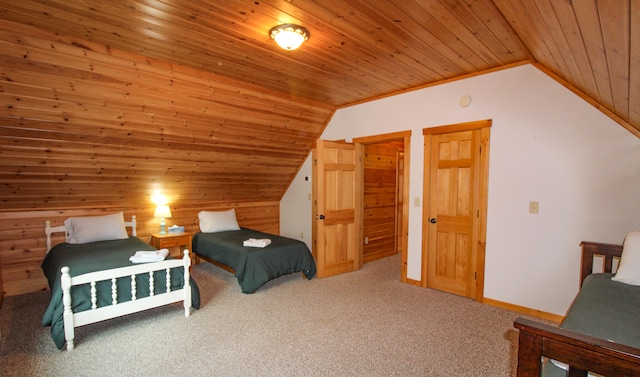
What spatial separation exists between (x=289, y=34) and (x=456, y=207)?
8.58 feet

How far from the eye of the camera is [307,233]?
5641 millimetres

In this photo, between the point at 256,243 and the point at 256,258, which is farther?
the point at 256,243

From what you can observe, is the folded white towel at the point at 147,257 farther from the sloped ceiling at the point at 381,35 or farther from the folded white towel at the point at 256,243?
the sloped ceiling at the point at 381,35

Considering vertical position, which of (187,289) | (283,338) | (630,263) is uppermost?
(630,263)

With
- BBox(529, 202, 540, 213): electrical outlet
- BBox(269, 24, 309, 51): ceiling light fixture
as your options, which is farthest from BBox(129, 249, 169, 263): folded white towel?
BBox(529, 202, 540, 213): electrical outlet

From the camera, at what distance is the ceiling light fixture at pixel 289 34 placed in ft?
7.68

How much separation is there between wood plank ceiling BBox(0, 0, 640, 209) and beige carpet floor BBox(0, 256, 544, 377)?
193 centimetres

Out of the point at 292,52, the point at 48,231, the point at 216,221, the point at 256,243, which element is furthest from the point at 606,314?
the point at 48,231

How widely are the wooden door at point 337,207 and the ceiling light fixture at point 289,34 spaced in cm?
187

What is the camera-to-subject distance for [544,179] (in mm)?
3072

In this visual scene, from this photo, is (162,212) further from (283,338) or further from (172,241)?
(283,338)

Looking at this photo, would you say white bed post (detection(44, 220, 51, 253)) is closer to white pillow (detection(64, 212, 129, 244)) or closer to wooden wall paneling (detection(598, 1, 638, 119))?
white pillow (detection(64, 212, 129, 244))

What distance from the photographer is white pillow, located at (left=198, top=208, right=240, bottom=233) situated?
16.4ft

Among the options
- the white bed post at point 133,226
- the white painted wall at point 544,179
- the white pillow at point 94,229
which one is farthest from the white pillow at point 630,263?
the white bed post at point 133,226
